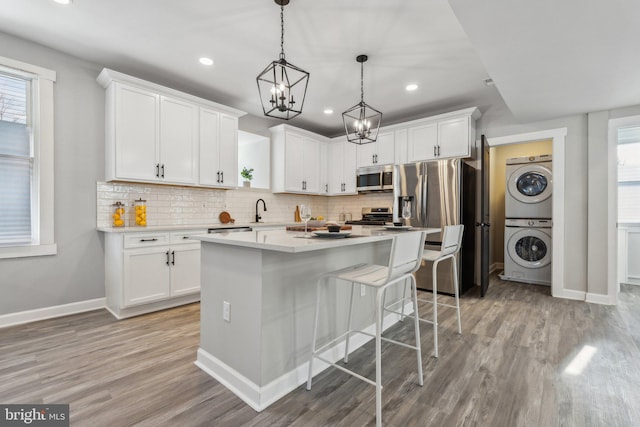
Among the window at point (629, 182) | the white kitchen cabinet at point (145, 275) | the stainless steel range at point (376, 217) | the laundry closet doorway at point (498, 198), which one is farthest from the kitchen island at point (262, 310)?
the window at point (629, 182)

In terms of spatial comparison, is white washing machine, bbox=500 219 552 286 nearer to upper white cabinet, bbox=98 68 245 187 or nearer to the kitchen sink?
the kitchen sink

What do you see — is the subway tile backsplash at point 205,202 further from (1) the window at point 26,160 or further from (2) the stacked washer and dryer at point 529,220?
(2) the stacked washer and dryer at point 529,220

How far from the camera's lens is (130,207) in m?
3.52

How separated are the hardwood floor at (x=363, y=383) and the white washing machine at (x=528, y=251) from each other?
5.97ft

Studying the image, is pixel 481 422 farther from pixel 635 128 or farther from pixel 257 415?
pixel 635 128

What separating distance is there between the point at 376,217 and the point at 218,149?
274 centimetres

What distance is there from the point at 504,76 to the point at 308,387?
3.07m

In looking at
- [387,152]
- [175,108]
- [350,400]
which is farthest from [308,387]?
[387,152]

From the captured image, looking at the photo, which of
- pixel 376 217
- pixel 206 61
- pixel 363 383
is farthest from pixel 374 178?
pixel 363 383

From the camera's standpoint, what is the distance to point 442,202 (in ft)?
13.0

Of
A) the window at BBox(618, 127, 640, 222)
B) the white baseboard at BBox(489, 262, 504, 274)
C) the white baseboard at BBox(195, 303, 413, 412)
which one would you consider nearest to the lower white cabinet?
the white baseboard at BBox(195, 303, 413, 412)

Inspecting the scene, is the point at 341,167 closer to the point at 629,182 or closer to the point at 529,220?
the point at 529,220

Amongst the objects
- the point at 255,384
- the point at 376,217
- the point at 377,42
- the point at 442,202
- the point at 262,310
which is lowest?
the point at 255,384

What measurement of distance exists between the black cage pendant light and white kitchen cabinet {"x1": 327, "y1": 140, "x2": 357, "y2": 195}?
1351mm
